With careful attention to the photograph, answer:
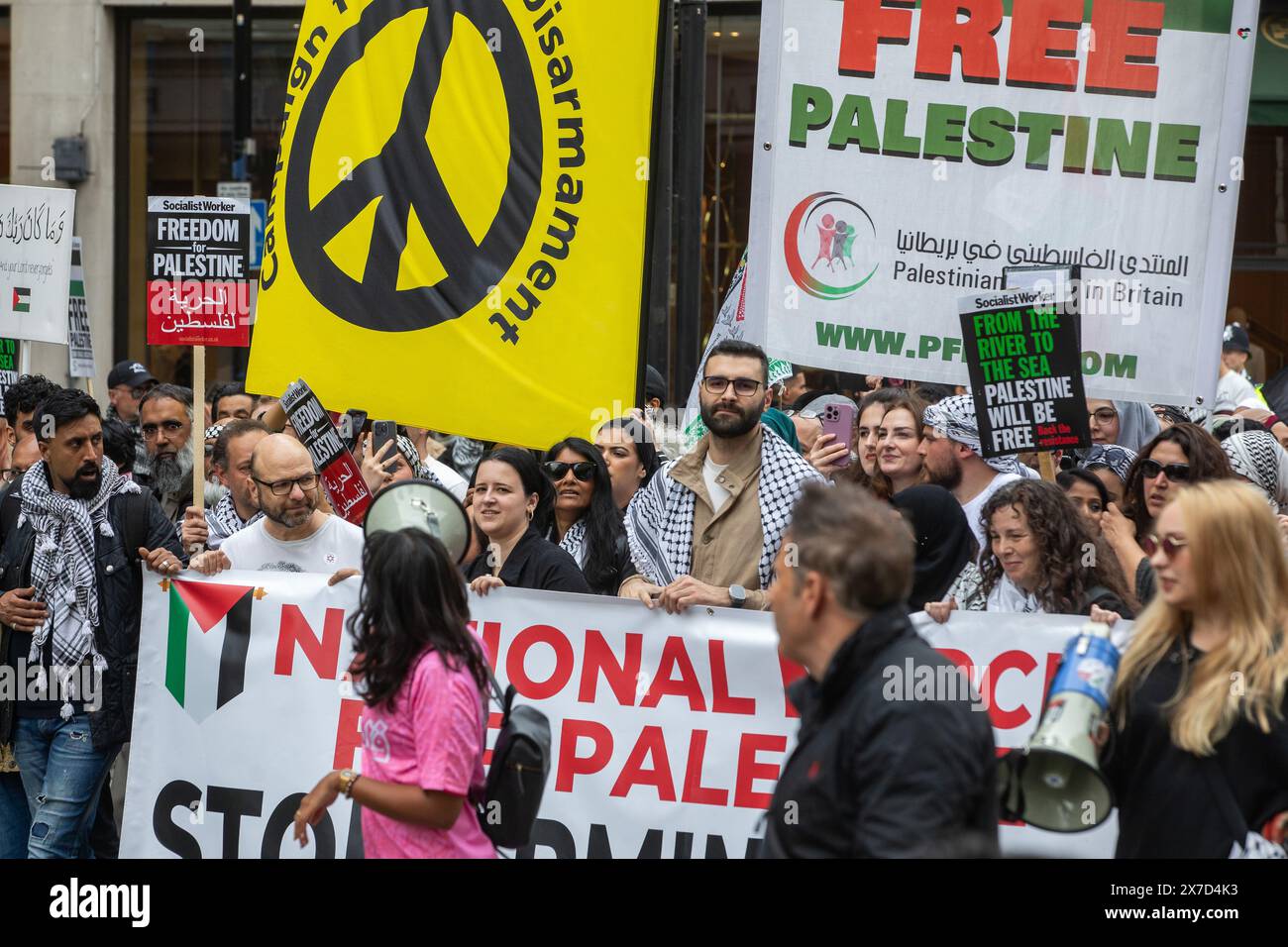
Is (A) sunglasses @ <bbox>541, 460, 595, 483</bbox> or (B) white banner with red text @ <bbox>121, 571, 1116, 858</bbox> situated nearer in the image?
(B) white banner with red text @ <bbox>121, 571, 1116, 858</bbox>

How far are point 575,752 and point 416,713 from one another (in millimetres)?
2054

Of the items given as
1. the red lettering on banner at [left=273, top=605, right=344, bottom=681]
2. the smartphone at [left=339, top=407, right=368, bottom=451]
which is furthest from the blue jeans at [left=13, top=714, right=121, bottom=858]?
the smartphone at [left=339, top=407, right=368, bottom=451]

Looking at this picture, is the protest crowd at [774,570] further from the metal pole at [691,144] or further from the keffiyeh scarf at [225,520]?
the metal pole at [691,144]

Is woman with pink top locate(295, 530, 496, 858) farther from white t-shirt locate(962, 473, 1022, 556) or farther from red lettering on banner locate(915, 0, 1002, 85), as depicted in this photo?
red lettering on banner locate(915, 0, 1002, 85)

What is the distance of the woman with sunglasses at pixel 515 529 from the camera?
5832 mm

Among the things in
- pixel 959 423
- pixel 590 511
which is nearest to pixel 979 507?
pixel 959 423

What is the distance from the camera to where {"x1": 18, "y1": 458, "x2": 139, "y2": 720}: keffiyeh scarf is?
5.89 metres

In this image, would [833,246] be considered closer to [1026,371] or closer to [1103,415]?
[1026,371]

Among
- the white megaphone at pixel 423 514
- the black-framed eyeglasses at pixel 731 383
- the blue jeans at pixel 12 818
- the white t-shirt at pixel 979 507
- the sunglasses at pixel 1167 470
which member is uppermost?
the black-framed eyeglasses at pixel 731 383

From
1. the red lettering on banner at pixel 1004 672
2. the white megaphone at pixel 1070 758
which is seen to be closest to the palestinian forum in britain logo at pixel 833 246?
the red lettering on banner at pixel 1004 672

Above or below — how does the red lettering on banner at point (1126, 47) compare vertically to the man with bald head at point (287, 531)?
above

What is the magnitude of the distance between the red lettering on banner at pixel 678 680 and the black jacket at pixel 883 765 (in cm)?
261

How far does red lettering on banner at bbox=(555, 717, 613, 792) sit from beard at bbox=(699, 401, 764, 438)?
109 centimetres

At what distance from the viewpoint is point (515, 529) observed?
19.4 feet
